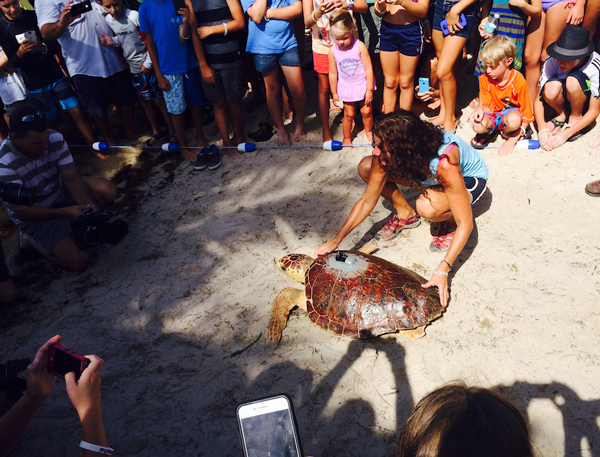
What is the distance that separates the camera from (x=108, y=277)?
284cm

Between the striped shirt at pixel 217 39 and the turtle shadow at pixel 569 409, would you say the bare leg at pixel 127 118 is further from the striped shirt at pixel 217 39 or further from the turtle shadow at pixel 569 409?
the turtle shadow at pixel 569 409

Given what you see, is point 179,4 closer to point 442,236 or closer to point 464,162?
point 464,162

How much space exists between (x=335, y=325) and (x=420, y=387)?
50 centimetres

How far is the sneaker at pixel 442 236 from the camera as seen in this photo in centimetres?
253

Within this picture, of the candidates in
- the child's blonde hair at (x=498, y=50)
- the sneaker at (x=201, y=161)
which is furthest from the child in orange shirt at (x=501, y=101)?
the sneaker at (x=201, y=161)

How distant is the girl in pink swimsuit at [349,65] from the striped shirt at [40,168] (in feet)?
7.00

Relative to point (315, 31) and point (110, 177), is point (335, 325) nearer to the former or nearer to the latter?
point (315, 31)

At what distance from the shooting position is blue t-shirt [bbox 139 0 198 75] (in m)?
3.34

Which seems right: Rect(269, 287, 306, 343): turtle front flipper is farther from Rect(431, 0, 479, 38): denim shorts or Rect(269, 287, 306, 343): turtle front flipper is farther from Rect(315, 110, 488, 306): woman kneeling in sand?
Rect(431, 0, 479, 38): denim shorts

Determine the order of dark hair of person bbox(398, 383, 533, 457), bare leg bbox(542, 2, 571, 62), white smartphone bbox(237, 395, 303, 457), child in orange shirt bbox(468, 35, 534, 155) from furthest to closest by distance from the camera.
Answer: bare leg bbox(542, 2, 571, 62) < child in orange shirt bbox(468, 35, 534, 155) < white smartphone bbox(237, 395, 303, 457) < dark hair of person bbox(398, 383, 533, 457)

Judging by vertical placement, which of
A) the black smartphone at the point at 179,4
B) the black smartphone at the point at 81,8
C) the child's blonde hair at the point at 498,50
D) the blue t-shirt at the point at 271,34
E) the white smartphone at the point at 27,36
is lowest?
the child's blonde hair at the point at 498,50

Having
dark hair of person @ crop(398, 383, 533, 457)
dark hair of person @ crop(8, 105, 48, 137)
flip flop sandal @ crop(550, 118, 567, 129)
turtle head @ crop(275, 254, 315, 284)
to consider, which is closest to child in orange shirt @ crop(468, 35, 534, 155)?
flip flop sandal @ crop(550, 118, 567, 129)

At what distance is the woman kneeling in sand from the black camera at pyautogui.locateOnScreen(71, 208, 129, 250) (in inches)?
58.6

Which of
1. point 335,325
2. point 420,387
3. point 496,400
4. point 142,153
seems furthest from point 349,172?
point 496,400
